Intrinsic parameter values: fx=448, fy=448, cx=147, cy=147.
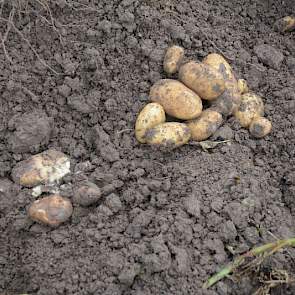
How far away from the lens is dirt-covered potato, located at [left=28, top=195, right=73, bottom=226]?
1.78 metres

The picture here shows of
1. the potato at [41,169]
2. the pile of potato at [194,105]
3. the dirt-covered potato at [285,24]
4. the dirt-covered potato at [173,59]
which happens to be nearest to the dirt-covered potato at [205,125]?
the pile of potato at [194,105]

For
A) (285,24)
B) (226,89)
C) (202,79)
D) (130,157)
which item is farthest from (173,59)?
(285,24)

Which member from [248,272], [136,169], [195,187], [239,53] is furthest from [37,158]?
[239,53]

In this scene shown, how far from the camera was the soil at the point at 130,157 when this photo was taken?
5.61 feet

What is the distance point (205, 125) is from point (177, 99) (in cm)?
17

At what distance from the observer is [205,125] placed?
6.66 ft

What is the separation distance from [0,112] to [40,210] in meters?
0.54

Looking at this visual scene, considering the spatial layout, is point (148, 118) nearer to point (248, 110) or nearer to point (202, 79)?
point (202, 79)

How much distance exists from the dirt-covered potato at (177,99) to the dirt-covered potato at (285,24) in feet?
2.64

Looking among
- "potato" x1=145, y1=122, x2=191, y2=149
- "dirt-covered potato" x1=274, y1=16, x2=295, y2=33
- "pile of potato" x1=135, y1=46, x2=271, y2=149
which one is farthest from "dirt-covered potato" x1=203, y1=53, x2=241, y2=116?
"dirt-covered potato" x1=274, y1=16, x2=295, y2=33

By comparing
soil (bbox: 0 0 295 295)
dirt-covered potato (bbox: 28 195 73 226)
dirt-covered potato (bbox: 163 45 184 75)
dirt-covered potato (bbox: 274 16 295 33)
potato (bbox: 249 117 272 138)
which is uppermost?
dirt-covered potato (bbox: 274 16 295 33)

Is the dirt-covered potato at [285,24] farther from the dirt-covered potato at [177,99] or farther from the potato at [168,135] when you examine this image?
the potato at [168,135]

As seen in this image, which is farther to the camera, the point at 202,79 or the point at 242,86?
the point at 242,86

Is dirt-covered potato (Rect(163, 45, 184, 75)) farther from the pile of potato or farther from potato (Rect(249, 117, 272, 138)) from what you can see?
potato (Rect(249, 117, 272, 138))
